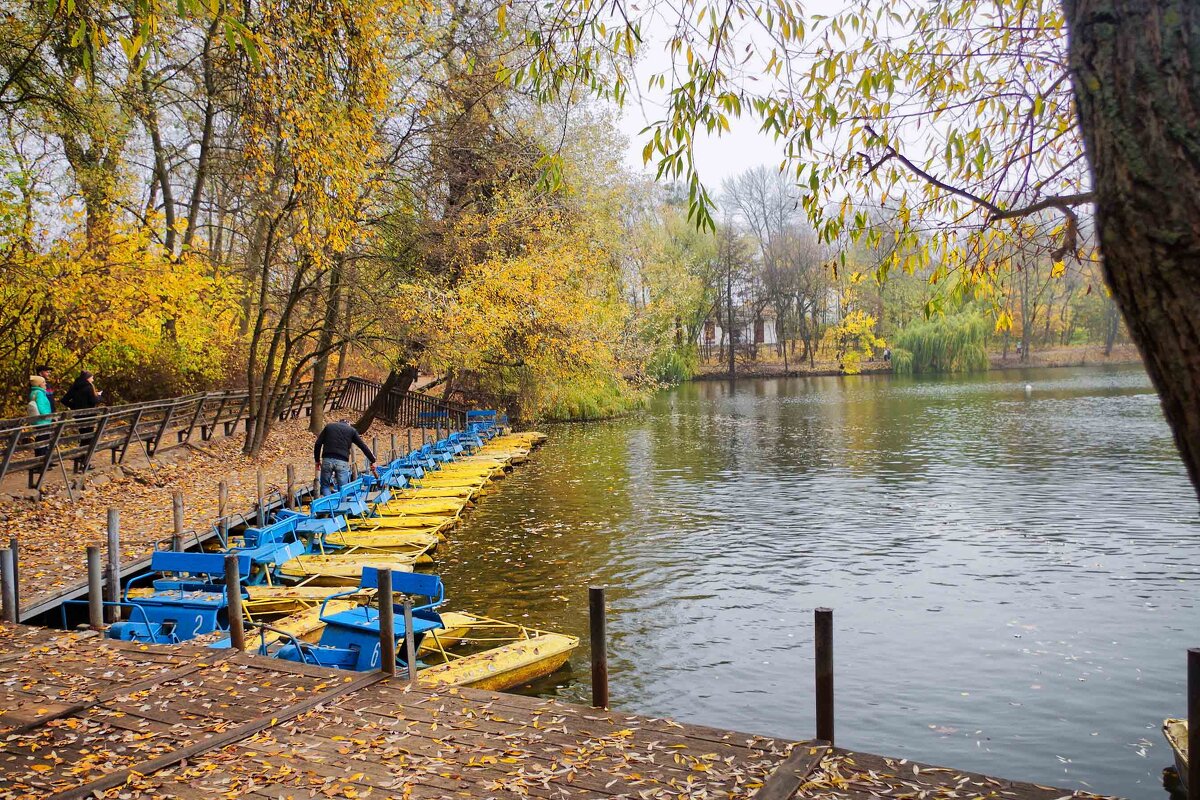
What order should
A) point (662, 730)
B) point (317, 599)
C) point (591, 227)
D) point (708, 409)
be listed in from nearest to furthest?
point (662, 730) → point (317, 599) → point (591, 227) → point (708, 409)

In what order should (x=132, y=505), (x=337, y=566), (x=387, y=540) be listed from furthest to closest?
(x=132, y=505) → (x=387, y=540) → (x=337, y=566)

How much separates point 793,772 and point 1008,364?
67.4 m

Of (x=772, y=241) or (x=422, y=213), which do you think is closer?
(x=422, y=213)

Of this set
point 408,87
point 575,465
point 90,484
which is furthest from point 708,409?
point 90,484

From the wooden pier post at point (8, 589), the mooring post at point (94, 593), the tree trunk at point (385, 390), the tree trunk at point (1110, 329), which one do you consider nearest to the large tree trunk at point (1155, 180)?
the mooring post at point (94, 593)

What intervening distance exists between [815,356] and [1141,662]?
218ft

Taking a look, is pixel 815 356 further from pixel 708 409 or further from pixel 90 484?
pixel 90 484

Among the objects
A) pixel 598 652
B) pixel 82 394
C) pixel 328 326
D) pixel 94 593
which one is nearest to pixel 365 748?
pixel 598 652

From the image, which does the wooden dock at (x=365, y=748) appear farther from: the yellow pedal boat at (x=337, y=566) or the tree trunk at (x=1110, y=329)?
the tree trunk at (x=1110, y=329)

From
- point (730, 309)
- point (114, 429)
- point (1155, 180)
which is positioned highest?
point (730, 309)

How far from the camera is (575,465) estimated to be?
Result: 24.2m

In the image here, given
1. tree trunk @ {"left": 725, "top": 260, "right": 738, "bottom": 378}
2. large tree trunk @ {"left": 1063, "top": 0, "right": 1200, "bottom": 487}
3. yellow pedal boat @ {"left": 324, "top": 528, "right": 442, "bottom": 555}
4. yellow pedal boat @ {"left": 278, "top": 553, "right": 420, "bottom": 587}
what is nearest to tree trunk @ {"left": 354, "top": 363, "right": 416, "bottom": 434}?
yellow pedal boat @ {"left": 324, "top": 528, "right": 442, "bottom": 555}

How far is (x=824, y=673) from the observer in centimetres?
580

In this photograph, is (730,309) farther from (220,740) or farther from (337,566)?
(220,740)
